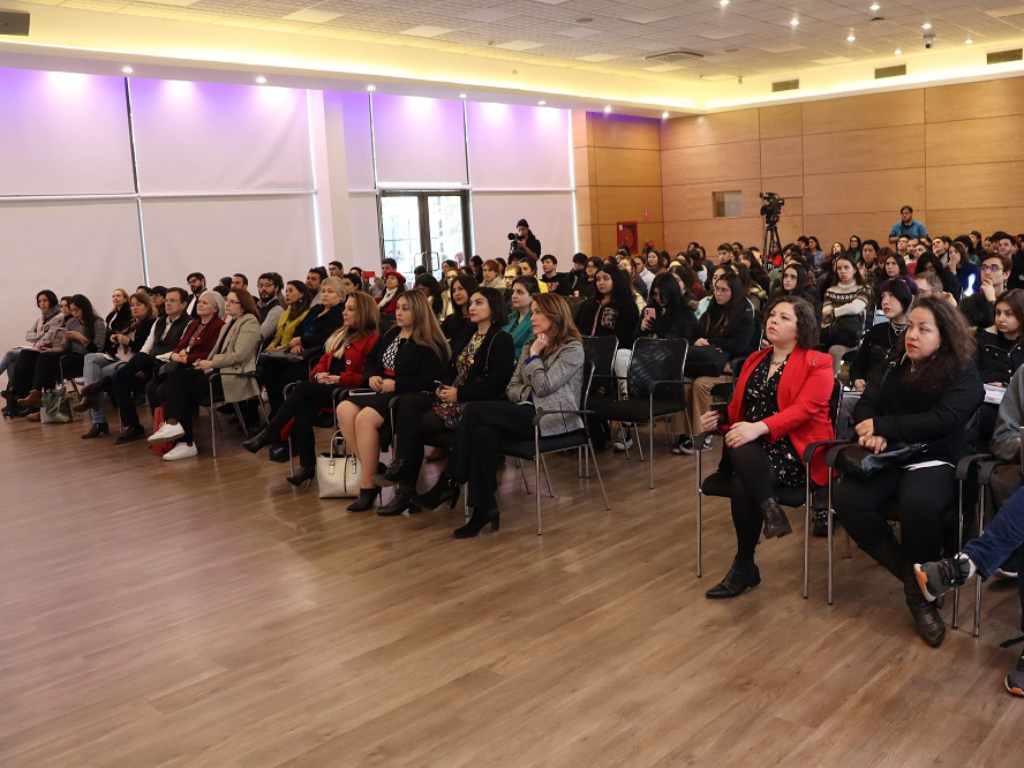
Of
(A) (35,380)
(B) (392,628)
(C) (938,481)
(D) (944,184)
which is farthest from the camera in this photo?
(D) (944,184)

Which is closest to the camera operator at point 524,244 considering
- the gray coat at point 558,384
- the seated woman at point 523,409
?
the seated woman at point 523,409

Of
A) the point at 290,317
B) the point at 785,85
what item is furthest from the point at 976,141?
the point at 290,317

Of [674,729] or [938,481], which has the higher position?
[938,481]

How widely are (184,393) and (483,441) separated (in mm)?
3449

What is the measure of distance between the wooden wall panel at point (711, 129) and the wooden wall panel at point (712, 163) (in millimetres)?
115

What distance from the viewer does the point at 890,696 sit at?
3.09 meters

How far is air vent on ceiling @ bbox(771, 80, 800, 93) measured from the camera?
17531 millimetres

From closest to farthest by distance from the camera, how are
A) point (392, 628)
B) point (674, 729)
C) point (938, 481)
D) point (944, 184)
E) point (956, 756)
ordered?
point (956, 756)
point (674, 729)
point (938, 481)
point (392, 628)
point (944, 184)

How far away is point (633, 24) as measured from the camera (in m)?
12.5

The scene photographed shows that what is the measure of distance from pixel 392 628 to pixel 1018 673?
2275 mm

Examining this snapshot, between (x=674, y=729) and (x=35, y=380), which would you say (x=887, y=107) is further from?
(x=674, y=729)

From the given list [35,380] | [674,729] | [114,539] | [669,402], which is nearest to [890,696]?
[674,729]

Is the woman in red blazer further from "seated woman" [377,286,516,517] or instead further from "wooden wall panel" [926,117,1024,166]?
"wooden wall panel" [926,117,1024,166]

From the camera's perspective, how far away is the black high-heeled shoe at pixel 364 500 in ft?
18.3
